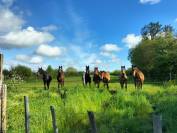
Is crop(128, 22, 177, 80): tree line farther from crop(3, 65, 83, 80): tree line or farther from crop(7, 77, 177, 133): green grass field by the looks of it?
crop(7, 77, 177, 133): green grass field

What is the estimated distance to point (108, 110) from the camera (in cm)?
1833

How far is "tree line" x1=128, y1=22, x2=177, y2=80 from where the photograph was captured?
2329 inches

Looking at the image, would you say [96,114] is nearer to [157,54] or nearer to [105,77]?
[105,77]

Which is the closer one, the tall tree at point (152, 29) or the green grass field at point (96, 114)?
the green grass field at point (96, 114)

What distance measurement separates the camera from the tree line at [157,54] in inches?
2329

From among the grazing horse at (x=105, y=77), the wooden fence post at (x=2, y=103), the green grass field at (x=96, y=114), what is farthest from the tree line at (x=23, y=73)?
the grazing horse at (x=105, y=77)

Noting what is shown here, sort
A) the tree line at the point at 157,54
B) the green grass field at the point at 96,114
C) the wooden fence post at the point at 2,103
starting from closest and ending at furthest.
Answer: the wooden fence post at the point at 2,103, the green grass field at the point at 96,114, the tree line at the point at 157,54

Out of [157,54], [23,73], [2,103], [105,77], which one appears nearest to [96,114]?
[2,103]

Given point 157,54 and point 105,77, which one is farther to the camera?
point 157,54

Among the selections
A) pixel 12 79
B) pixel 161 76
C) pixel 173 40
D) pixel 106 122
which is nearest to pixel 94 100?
pixel 106 122

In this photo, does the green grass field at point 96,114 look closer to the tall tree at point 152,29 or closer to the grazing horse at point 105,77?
the grazing horse at point 105,77

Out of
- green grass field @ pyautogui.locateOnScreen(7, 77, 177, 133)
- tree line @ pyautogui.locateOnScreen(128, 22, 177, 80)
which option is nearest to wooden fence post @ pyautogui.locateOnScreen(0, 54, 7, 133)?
green grass field @ pyautogui.locateOnScreen(7, 77, 177, 133)

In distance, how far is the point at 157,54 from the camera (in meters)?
68.3

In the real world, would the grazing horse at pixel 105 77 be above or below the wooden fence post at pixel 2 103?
above
